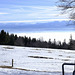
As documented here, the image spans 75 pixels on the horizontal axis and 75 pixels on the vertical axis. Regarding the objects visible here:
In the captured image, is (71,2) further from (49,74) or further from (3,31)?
(3,31)

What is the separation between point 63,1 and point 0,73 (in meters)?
7.37

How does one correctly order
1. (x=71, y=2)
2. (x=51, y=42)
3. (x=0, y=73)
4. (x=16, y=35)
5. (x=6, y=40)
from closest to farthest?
(x=0, y=73)
(x=71, y=2)
(x=6, y=40)
(x=51, y=42)
(x=16, y=35)

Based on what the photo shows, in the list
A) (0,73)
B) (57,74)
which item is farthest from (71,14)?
(0,73)

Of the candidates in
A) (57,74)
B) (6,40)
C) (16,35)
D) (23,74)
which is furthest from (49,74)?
(16,35)

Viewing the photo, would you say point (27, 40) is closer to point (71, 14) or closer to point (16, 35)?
point (16, 35)

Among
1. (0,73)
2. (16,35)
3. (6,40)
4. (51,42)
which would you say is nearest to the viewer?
(0,73)

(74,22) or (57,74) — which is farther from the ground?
(74,22)

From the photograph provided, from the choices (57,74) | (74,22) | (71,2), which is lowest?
(57,74)

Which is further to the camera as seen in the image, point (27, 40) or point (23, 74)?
point (27, 40)

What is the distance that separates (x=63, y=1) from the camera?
1884 cm

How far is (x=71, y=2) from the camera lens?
18.6 m

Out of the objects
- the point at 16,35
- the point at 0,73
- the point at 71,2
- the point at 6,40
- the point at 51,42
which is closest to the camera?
the point at 0,73

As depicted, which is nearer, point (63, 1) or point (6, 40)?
point (63, 1)

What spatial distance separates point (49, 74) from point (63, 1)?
6.10 metres
